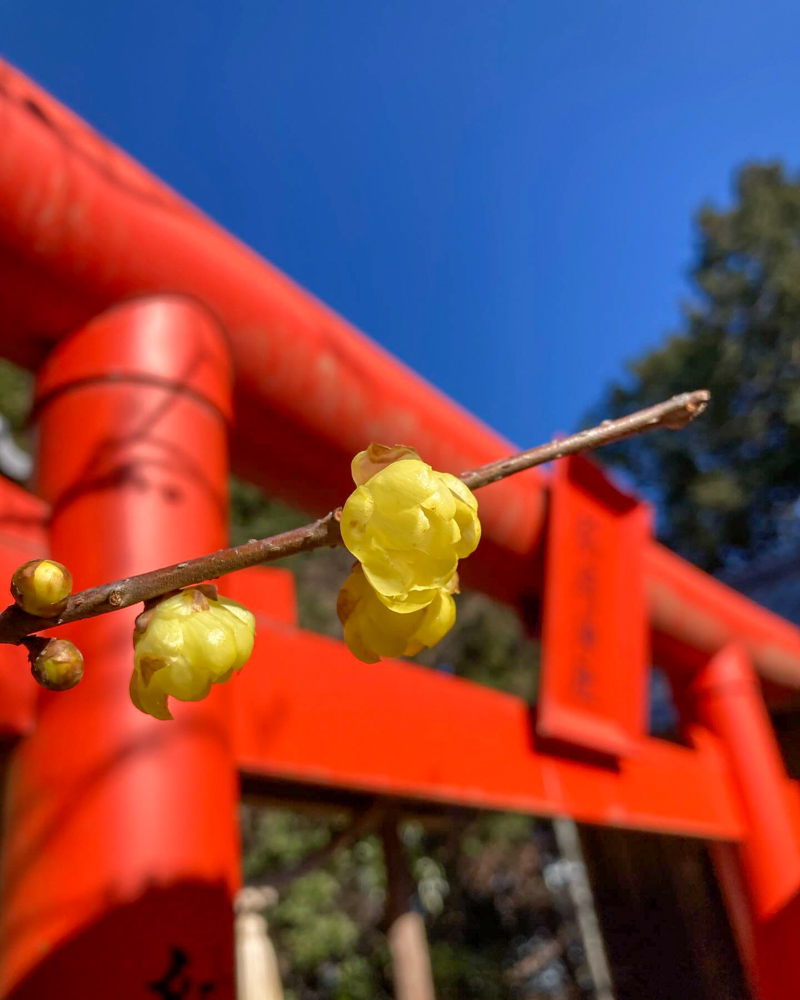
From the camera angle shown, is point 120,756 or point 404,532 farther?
point 120,756

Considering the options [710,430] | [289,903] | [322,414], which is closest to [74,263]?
[322,414]

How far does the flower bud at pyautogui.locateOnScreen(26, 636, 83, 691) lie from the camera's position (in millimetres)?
287

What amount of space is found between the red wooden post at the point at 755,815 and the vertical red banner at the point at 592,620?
15.5 inches

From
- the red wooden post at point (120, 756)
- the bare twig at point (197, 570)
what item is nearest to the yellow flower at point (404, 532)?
the bare twig at point (197, 570)

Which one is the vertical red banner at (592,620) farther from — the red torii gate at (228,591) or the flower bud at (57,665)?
the flower bud at (57,665)

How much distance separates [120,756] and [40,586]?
0.61 metres

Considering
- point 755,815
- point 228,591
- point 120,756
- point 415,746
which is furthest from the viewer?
point 755,815

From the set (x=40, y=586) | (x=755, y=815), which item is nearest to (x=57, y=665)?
(x=40, y=586)

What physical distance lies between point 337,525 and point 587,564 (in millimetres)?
1514

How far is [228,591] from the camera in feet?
3.69

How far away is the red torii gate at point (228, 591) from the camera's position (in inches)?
30.7

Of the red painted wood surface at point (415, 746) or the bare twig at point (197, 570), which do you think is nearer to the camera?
the bare twig at point (197, 570)

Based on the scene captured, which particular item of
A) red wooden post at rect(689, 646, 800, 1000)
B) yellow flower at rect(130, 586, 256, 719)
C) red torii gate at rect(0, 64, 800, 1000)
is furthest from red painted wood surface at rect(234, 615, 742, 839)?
yellow flower at rect(130, 586, 256, 719)

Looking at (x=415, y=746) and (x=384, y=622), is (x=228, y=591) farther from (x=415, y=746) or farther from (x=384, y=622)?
(x=384, y=622)
